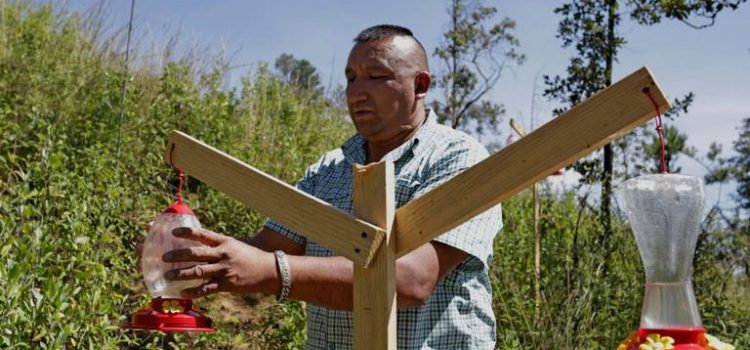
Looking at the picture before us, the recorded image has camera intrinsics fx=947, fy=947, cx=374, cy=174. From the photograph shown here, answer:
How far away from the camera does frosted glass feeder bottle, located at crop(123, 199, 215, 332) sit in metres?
1.90

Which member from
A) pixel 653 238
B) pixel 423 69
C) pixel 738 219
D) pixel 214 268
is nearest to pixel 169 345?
pixel 423 69

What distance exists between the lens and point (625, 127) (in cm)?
142

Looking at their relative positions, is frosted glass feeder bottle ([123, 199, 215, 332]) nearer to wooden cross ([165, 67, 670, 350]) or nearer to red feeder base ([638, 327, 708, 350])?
wooden cross ([165, 67, 670, 350])

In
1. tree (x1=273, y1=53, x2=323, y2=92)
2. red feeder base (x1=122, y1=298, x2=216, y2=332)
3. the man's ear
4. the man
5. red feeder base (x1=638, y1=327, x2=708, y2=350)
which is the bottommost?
red feeder base (x1=638, y1=327, x2=708, y2=350)

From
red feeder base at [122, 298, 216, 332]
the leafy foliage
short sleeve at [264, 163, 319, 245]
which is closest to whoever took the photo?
red feeder base at [122, 298, 216, 332]

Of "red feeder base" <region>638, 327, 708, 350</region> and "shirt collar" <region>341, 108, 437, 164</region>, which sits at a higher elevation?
"shirt collar" <region>341, 108, 437, 164</region>

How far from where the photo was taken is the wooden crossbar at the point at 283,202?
1.63 meters

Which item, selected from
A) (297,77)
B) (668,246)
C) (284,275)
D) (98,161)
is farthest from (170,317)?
(297,77)

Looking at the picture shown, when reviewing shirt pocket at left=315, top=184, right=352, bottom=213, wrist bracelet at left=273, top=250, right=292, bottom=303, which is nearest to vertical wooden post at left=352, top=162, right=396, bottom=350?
wrist bracelet at left=273, top=250, right=292, bottom=303

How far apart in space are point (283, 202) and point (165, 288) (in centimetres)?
36

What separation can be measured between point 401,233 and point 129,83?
14.1ft

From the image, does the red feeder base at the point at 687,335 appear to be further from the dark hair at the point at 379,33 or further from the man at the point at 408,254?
the dark hair at the point at 379,33

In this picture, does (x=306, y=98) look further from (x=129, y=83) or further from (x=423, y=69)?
(x=423, y=69)

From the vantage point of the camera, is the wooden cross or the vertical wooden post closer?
the wooden cross
